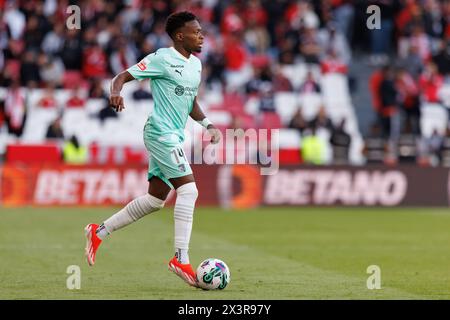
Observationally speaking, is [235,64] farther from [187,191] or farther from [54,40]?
[187,191]

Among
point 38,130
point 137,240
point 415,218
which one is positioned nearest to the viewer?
point 137,240

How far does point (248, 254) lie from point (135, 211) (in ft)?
11.8

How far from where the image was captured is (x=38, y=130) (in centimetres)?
2702

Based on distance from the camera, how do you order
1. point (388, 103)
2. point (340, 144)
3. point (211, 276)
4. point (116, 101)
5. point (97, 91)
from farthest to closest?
point (388, 103) → point (97, 91) → point (340, 144) → point (211, 276) → point (116, 101)

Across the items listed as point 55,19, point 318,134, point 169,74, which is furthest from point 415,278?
point 55,19

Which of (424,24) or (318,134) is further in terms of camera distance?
(424,24)

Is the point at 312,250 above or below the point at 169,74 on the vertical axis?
below

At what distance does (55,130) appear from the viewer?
85.9ft

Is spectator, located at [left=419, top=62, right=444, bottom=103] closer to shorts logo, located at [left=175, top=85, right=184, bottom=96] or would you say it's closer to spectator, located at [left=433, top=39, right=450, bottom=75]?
spectator, located at [left=433, top=39, right=450, bottom=75]

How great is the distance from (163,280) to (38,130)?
52.5 feet

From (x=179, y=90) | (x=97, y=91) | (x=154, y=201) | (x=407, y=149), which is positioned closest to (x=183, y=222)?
(x=154, y=201)

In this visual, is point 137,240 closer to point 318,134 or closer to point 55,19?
point 318,134

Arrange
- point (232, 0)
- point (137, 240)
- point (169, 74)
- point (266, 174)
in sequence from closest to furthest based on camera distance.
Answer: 1. point (169, 74)
2. point (137, 240)
3. point (266, 174)
4. point (232, 0)

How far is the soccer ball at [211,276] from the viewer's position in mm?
10711
